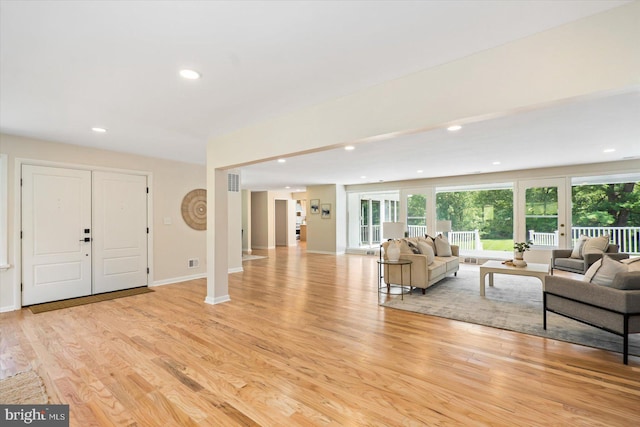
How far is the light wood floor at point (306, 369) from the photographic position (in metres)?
1.95

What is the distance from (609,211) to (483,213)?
10.6 ft

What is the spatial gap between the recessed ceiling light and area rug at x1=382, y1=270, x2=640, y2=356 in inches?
146

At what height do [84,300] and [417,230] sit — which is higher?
[417,230]

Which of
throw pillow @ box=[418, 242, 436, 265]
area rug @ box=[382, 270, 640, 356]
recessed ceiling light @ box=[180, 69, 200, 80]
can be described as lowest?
area rug @ box=[382, 270, 640, 356]

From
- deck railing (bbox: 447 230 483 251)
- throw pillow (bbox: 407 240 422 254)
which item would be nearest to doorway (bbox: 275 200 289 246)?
deck railing (bbox: 447 230 483 251)

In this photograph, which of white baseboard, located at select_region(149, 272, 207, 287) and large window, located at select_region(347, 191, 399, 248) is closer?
white baseboard, located at select_region(149, 272, 207, 287)

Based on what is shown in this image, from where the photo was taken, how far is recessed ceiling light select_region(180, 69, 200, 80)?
242 cm

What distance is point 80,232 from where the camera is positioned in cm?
478

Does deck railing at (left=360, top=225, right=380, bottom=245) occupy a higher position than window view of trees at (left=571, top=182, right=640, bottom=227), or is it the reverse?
window view of trees at (left=571, top=182, right=640, bottom=227)

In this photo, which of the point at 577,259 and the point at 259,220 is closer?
the point at 577,259

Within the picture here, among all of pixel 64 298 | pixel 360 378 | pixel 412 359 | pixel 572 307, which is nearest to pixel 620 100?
pixel 572 307

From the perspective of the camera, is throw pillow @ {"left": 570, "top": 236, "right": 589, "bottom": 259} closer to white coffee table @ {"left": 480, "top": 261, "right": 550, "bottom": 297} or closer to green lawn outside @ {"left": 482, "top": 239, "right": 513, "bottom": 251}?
white coffee table @ {"left": 480, "top": 261, "right": 550, "bottom": 297}

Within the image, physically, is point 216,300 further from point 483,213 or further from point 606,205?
point 606,205

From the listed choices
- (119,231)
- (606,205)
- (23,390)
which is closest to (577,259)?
(606,205)
